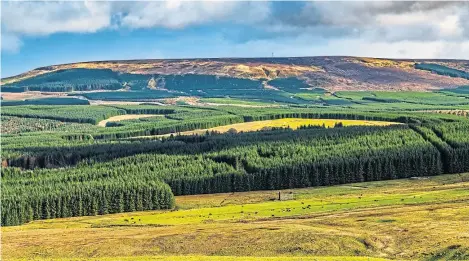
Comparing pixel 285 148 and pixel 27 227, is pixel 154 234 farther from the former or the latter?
pixel 285 148

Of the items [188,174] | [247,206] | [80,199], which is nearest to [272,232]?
[247,206]

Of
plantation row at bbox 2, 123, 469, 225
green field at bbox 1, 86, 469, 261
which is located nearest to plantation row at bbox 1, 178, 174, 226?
plantation row at bbox 2, 123, 469, 225

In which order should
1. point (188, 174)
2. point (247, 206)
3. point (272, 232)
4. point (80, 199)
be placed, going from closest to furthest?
point (272, 232), point (247, 206), point (80, 199), point (188, 174)

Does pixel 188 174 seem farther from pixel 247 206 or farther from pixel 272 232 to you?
pixel 272 232

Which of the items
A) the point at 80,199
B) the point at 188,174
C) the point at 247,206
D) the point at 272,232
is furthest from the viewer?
the point at 188,174

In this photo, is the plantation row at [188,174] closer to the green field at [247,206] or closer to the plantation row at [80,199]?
the plantation row at [80,199]

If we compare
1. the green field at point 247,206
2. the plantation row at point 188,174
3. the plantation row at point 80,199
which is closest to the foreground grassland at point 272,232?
the green field at point 247,206

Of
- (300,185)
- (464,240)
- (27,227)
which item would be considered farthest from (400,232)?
(300,185)
